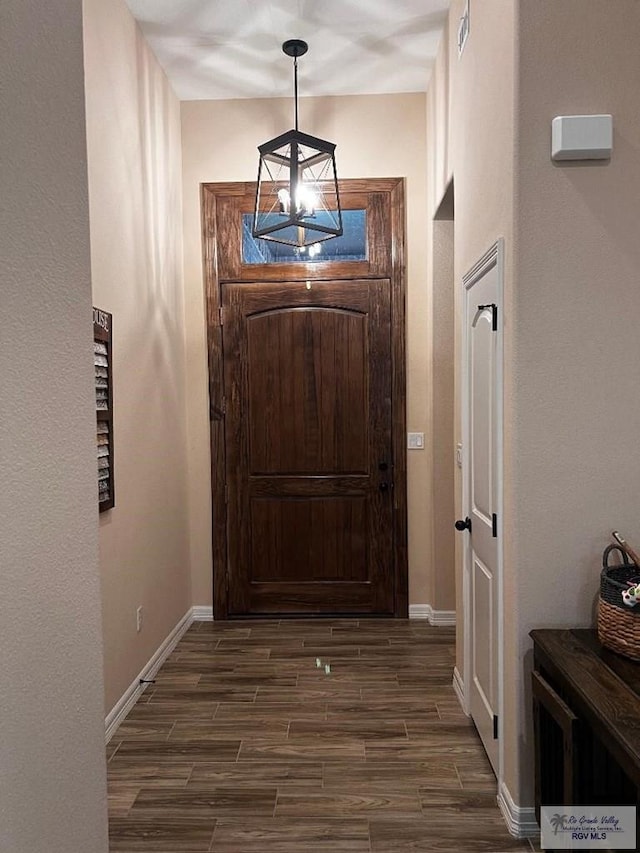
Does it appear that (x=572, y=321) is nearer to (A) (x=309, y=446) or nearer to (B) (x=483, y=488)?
(B) (x=483, y=488)

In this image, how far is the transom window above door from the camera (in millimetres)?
4535

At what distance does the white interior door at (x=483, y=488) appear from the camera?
2.48 m

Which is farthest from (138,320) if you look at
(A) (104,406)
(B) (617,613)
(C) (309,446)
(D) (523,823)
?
(D) (523,823)

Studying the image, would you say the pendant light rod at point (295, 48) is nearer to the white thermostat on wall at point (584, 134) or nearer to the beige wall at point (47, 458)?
the white thermostat on wall at point (584, 134)

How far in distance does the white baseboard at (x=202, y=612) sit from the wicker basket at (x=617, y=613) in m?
3.09

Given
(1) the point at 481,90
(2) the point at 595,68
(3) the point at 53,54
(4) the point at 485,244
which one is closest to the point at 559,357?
(4) the point at 485,244

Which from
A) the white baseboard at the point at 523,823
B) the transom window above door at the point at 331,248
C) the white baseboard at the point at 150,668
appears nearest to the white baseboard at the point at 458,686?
the white baseboard at the point at 523,823

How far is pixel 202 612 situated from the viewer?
4691 mm

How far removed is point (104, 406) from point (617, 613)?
7.05 ft

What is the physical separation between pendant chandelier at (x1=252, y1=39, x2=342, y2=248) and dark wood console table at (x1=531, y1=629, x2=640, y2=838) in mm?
2370

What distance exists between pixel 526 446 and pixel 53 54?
1.66 meters

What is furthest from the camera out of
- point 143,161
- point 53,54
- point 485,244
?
point 143,161

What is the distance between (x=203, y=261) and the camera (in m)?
4.59

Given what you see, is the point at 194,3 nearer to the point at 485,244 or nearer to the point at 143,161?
the point at 143,161
